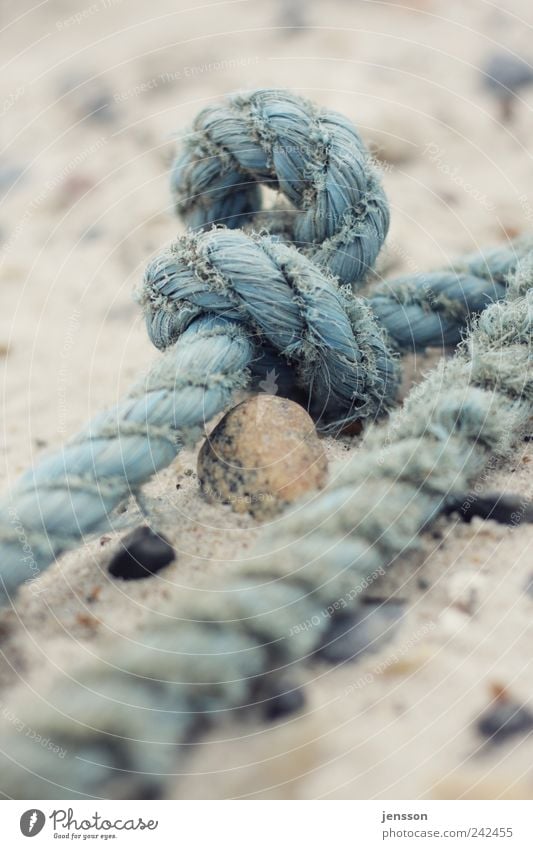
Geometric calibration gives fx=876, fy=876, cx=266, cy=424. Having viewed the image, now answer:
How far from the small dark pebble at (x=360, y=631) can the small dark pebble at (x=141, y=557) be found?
0.20 meters

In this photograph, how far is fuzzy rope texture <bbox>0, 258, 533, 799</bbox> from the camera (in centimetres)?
70

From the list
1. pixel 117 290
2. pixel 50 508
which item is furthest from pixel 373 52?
pixel 50 508

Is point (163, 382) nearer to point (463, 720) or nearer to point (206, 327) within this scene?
point (206, 327)

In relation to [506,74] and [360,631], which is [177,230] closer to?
[506,74]

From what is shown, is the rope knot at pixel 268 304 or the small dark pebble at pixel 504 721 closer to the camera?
the small dark pebble at pixel 504 721

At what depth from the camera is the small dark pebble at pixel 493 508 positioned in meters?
0.94

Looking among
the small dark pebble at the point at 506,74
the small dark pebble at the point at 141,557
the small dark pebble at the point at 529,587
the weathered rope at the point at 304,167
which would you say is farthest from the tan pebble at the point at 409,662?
the small dark pebble at the point at 506,74

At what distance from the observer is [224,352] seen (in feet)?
3.27

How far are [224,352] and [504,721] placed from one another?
1.59ft

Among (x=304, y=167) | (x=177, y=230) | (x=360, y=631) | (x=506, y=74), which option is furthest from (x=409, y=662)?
(x=506, y=74)

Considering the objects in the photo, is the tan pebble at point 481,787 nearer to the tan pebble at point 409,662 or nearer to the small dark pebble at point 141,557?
the tan pebble at point 409,662

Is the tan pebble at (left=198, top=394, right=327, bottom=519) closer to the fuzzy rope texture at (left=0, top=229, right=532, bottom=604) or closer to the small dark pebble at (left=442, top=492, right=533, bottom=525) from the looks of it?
the fuzzy rope texture at (left=0, top=229, right=532, bottom=604)

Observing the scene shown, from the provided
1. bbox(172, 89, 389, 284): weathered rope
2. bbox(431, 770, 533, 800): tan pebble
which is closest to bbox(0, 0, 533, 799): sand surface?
bbox(431, 770, 533, 800): tan pebble
